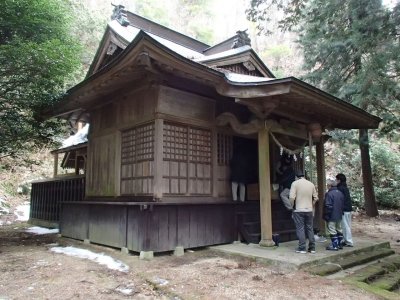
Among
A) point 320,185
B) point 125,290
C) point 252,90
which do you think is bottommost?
point 125,290

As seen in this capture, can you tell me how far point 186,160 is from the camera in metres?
8.31

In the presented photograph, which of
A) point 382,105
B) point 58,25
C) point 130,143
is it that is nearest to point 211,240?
point 130,143

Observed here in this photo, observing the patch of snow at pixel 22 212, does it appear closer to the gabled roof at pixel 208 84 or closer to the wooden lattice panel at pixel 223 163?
the gabled roof at pixel 208 84

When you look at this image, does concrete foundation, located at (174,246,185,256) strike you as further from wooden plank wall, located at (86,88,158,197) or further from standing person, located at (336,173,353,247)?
standing person, located at (336,173,353,247)

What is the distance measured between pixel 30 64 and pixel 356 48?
10.4 meters

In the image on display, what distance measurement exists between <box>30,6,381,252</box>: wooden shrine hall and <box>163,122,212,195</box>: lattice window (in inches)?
1.0

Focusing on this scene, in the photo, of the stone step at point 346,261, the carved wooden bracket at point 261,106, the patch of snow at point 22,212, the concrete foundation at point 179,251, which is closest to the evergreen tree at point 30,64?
the carved wooden bracket at point 261,106

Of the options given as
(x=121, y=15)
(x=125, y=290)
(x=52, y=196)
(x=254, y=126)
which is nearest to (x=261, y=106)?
(x=254, y=126)

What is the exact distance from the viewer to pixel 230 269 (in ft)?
20.8

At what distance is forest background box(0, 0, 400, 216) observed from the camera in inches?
401

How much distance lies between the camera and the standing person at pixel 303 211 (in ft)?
23.9

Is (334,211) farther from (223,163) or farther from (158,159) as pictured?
(158,159)

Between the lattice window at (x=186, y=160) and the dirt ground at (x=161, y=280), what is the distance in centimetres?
158

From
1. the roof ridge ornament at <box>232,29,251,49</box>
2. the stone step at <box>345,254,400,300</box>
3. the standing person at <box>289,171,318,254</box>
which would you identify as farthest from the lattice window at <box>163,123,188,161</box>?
the roof ridge ornament at <box>232,29,251,49</box>
